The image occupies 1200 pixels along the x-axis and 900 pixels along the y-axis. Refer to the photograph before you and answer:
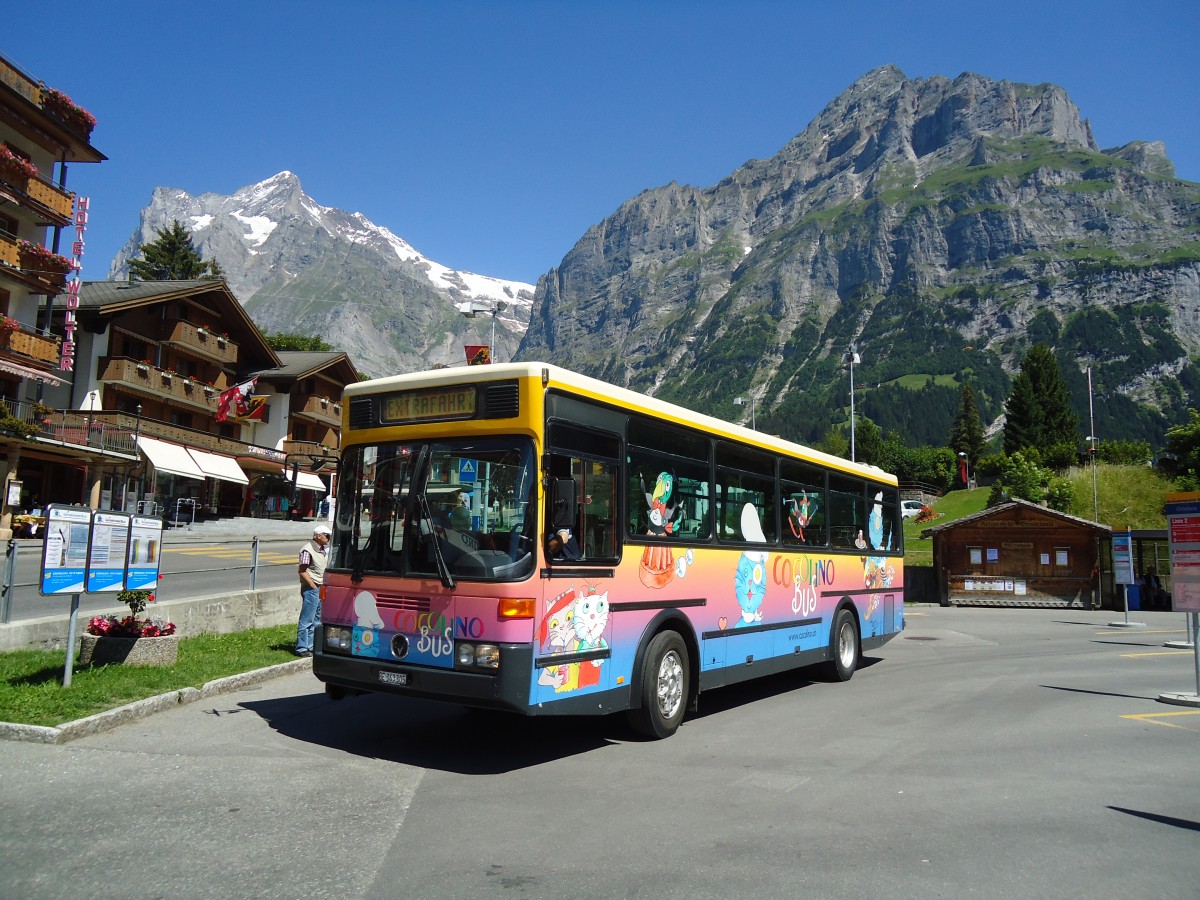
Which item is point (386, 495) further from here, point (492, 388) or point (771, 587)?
point (771, 587)

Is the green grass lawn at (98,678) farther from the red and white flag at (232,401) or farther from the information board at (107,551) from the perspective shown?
the red and white flag at (232,401)

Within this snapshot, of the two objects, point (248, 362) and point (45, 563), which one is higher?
point (248, 362)

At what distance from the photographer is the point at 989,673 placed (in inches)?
524

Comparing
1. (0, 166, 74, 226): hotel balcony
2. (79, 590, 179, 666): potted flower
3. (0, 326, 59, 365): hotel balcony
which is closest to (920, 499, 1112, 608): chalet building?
(79, 590, 179, 666): potted flower

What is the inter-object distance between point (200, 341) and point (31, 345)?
12.9 meters

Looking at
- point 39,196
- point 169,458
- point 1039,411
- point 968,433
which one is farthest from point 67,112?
point 968,433

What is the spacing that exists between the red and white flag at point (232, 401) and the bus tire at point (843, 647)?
41.1m

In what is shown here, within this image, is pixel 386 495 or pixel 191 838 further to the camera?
pixel 386 495

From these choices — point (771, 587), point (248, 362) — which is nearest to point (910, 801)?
point (771, 587)

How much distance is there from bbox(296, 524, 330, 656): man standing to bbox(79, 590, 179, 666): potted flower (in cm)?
205

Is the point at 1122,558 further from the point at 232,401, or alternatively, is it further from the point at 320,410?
the point at 320,410

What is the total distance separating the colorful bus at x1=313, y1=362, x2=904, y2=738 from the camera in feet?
21.9

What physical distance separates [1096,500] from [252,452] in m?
48.8

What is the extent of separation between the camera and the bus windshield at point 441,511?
6.73 m
